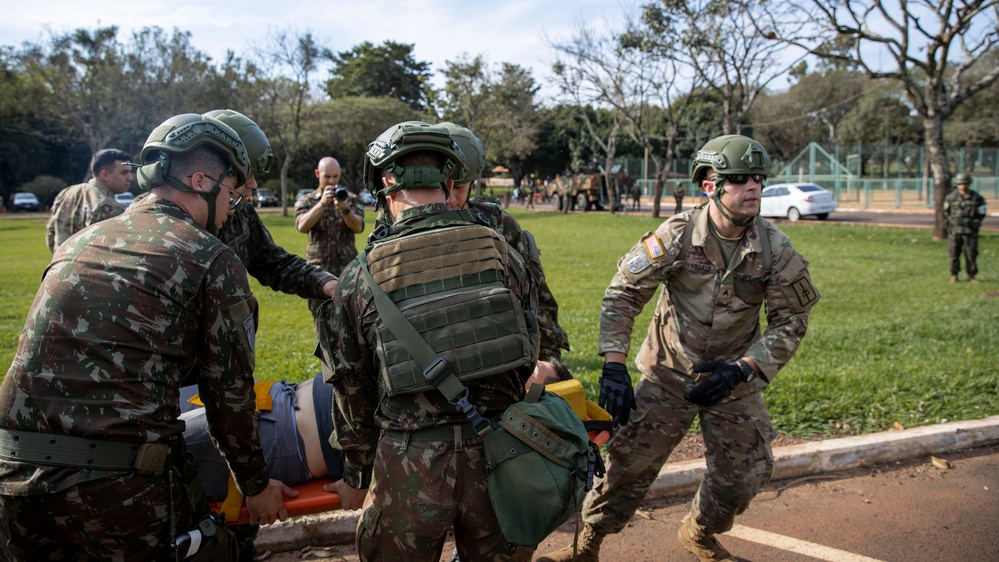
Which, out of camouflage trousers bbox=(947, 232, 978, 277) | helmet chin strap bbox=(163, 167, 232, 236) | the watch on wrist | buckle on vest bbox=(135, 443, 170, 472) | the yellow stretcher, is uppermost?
helmet chin strap bbox=(163, 167, 232, 236)

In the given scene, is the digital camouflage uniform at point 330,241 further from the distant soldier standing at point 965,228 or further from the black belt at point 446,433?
the distant soldier standing at point 965,228

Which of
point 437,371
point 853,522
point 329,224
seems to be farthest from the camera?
point 329,224

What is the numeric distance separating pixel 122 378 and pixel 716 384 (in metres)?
2.39

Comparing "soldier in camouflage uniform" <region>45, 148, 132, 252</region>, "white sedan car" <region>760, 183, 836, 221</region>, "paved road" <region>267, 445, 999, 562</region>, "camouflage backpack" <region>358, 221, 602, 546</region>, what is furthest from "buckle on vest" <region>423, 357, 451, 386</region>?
"white sedan car" <region>760, 183, 836, 221</region>

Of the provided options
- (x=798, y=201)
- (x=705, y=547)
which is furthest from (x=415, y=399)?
(x=798, y=201)

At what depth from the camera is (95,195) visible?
602 cm

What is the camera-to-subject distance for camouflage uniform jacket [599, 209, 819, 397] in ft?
10.9

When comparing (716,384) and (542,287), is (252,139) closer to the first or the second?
(542,287)

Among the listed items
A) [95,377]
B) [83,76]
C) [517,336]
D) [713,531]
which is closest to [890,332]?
[713,531]

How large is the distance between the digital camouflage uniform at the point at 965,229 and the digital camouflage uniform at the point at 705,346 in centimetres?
965

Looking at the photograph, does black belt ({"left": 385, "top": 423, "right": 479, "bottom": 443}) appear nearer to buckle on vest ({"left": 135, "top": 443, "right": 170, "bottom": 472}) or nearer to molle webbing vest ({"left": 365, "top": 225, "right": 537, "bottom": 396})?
molle webbing vest ({"left": 365, "top": 225, "right": 537, "bottom": 396})

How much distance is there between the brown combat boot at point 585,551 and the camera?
3.39 m

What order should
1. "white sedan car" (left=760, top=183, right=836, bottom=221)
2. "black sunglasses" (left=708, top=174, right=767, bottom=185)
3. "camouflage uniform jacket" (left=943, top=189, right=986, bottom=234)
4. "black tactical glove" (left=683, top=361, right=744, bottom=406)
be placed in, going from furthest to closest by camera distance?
"white sedan car" (left=760, top=183, right=836, bottom=221) < "camouflage uniform jacket" (left=943, top=189, right=986, bottom=234) < "black sunglasses" (left=708, top=174, right=767, bottom=185) < "black tactical glove" (left=683, top=361, right=744, bottom=406)

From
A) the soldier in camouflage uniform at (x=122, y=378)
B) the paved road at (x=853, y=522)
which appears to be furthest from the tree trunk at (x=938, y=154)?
the soldier in camouflage uniform at (x=122, y=378)
